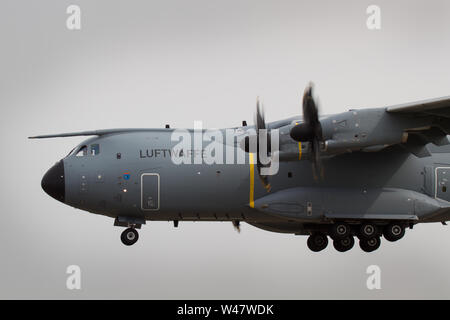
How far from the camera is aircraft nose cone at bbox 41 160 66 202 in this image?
90.5 ft

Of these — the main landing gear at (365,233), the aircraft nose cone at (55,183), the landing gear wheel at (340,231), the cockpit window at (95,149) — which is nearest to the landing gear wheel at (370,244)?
the main landing gear at (365,233)

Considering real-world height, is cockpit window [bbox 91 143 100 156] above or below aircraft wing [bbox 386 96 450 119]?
below

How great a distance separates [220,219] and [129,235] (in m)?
2.58

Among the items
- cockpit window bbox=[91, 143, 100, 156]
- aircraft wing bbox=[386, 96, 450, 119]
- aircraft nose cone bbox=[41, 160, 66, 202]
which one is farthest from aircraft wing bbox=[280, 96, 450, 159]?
aircraft nose cone bbox=[41, 160, 66, 202]

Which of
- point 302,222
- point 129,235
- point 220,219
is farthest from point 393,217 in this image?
point 129,235

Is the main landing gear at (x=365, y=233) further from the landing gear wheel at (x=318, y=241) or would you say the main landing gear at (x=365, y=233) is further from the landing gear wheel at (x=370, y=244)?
the landing gear wheel at (x=318, y=241)

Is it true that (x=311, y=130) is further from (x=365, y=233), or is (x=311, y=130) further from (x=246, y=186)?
(x=365, y=233)

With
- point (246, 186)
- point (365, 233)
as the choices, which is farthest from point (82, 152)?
point (365, 233)

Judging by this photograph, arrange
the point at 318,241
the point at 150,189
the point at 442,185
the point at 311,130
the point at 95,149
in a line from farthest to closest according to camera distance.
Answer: the point at 318,241
the point at 442,185
the point at 95,149
the point at 150,189
the point at 311,130

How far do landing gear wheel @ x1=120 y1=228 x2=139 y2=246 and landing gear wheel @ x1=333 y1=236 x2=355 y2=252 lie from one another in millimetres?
5584

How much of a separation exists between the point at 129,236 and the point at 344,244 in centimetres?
602

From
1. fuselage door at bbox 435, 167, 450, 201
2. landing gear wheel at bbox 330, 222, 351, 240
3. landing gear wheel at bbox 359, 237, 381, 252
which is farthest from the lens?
fuselage door at bbox 435, 167, 450, 201

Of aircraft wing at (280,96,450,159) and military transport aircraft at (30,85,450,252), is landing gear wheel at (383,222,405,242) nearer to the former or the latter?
military transport aircraft at (30,85,450,252)

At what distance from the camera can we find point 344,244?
28484mm
